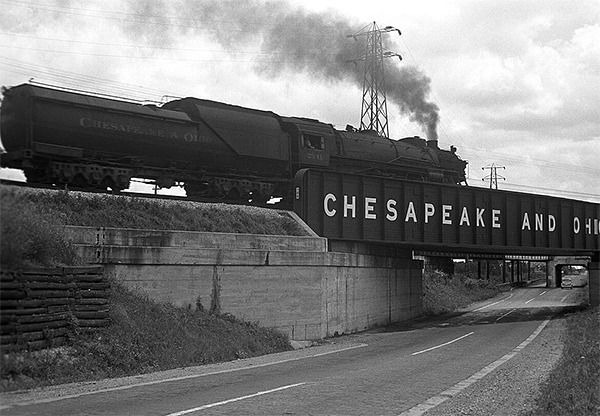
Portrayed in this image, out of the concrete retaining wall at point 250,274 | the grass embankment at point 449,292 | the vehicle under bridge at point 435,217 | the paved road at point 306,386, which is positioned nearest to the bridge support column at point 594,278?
the vehicle under bridge at point 435,217

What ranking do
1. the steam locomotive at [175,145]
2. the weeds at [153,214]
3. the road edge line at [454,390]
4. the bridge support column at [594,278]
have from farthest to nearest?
1. the bridge support column at [594,278]
2. the steam locomotive at [175,145]
3. the weeds at [153,214]
4. the road edge line at [454,390]

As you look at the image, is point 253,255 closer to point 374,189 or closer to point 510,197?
point 374,189

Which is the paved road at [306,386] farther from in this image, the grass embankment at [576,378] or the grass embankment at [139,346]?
the grass embankment at [576,378]

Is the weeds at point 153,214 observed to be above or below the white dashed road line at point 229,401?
above

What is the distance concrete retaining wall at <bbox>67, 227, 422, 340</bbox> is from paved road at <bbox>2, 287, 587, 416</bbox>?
8.87 feet

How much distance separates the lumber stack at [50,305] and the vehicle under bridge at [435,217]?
13819 millimetres

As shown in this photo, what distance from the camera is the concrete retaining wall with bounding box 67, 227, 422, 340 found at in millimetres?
19547

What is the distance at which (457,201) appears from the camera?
1410 inches

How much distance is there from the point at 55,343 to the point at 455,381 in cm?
882

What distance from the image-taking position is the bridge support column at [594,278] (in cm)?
4425

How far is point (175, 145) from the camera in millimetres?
25281

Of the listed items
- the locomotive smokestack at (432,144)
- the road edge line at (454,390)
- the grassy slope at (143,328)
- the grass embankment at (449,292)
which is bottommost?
the grass embankment at (449,292)

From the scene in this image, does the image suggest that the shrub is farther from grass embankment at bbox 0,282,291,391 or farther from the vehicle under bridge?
the vehicle under bridge

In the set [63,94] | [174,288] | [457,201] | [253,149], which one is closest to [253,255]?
[174,288]
